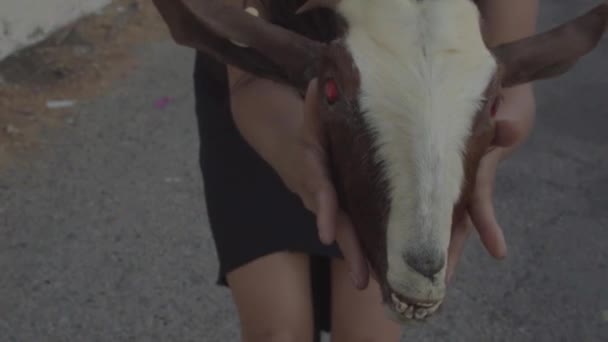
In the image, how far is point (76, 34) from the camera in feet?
21.6

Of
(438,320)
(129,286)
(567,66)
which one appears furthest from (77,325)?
(567,66)

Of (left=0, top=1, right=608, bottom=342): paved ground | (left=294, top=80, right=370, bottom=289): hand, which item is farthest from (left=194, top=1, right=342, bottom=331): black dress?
(left=0, top=1, right=608, bottom=342): paved ground

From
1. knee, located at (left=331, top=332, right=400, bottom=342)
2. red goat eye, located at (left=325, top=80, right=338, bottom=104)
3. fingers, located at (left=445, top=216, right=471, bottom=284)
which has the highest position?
red goat eye, located at (left=325, top=80, right=338, bottom=104)

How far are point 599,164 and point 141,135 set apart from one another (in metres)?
2.60

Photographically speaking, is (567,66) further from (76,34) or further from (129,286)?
(76,34)

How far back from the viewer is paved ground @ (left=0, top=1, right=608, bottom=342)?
13.6 feet

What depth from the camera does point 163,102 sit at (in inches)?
232

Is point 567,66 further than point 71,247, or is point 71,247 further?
point 71,247

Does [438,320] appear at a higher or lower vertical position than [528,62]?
lower

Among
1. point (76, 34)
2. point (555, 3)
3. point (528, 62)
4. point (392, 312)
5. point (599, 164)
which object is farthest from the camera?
point (555, 3)

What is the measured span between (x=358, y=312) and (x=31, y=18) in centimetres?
424

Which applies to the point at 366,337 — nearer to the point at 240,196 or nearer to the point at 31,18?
the point at 240,196

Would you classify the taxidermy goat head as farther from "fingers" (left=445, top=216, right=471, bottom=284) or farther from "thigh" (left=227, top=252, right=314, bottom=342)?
"thigh" (left=227, top=252, right=314, bottom=342)

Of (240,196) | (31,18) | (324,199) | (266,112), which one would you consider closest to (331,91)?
(324,199)
